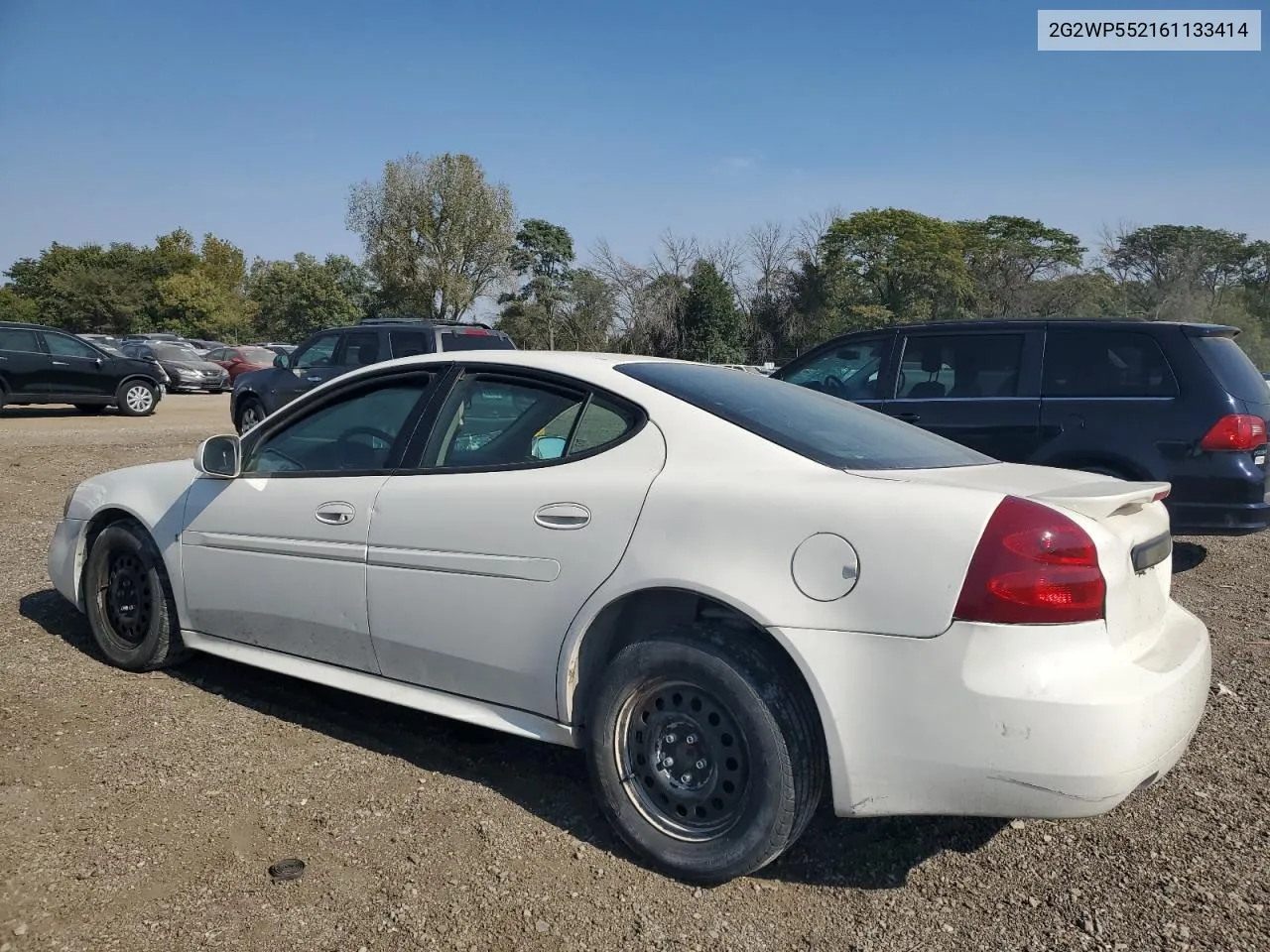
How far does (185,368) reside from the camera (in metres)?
29.2

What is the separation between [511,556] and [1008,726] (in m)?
1.54

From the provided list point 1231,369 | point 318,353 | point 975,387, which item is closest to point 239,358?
point 318,353

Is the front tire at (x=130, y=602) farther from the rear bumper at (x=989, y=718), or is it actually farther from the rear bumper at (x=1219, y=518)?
the rear bumper at (x=1219, y=518)

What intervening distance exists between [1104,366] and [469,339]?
8.81 m

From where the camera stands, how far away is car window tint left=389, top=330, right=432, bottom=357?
43.0 feet

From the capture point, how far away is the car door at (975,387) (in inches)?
272

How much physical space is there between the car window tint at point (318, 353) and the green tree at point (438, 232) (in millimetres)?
35662

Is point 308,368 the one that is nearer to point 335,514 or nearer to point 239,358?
point 335,514

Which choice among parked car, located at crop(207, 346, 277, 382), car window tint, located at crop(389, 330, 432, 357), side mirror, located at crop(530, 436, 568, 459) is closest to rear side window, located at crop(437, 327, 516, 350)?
car window tint, located at crop(389, 330, 432, 357)

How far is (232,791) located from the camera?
3.37m

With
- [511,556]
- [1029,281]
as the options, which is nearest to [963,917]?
[511,556]

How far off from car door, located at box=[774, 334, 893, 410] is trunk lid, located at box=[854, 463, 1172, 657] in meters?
4.58

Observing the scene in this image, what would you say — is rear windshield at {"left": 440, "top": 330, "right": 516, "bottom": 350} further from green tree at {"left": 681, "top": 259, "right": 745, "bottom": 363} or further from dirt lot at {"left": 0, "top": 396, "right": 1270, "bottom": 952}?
green tree at {"left": 681, "top": 259, "right": 745, "bottom": 363}

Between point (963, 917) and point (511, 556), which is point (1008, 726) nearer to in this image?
point (963, 917)
